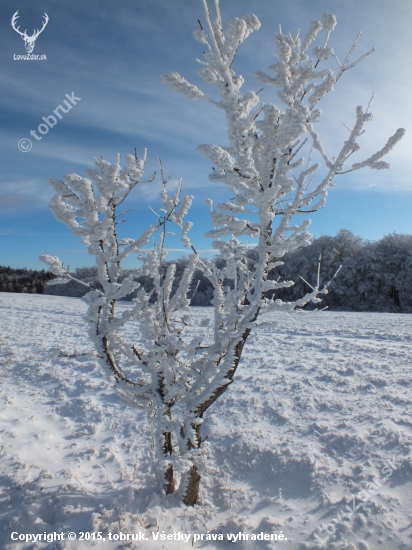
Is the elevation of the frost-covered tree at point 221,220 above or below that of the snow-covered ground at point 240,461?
above

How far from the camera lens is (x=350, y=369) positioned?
558 cm

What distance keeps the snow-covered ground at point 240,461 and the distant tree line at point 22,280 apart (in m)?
39.3

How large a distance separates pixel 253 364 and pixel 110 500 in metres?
4.06

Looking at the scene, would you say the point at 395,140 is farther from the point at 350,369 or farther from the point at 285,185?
the point at 350,369

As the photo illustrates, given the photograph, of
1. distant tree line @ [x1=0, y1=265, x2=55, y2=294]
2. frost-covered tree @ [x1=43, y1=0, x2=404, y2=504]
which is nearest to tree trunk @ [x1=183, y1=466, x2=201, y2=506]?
frost-covered tree @ [x1=43, y1=0, x2=404, y2=504]

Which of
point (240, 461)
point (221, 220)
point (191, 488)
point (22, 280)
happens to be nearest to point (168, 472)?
point (191, 488)

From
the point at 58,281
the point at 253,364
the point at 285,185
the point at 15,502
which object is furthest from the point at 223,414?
the point at 285,185

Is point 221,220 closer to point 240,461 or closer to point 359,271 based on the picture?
point 240,461

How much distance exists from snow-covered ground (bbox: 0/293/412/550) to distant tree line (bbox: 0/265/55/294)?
39257mm

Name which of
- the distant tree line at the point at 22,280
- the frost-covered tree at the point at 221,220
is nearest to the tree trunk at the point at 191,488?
the frost-covered tree at the point at 221,220

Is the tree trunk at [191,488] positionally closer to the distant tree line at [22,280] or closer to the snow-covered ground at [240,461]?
the snow-covered ground at [240,461]

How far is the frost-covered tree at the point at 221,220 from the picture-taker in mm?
1908

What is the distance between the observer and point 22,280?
4206 centimetres

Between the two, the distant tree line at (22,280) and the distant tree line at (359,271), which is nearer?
the distant tree line at (359,271)
